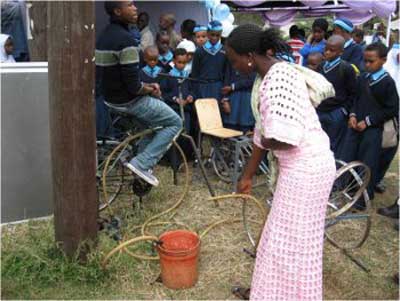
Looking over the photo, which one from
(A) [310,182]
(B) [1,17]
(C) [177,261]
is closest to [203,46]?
(B) [1,17]

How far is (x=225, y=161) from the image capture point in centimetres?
562

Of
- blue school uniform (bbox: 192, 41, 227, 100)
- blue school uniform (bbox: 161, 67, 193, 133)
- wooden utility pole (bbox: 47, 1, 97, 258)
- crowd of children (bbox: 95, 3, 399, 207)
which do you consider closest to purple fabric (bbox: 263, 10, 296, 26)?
crowd of children (bbox: 95, 3, 399, 207)

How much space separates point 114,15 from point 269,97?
78.1 inches

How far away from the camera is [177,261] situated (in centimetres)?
322

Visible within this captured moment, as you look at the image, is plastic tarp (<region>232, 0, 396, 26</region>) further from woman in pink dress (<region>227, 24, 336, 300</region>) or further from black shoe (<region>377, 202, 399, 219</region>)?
woman in pink dress (<region>227, 24, 336, 300</region>)

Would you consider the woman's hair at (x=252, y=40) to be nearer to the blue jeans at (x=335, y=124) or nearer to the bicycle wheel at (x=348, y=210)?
the bicycle wheel at (x=348, y=210)

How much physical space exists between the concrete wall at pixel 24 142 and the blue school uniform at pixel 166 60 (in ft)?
7.55

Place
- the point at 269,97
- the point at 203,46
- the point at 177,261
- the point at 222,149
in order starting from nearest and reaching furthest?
the point at 269,97
the point at 177,261
the point at 222,149
the point at 203,46

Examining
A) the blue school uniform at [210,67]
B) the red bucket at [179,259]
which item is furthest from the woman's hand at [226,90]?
the red bucket at [179,259]

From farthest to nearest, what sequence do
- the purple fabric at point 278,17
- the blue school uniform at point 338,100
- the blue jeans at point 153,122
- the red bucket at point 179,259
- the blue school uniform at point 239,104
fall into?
the purple fabric at point 278,17, the blue school uniform at point 239,104, the blue school uniform at point 338,100, the blue jeans at point 153,122, the red bucket at point 179,259

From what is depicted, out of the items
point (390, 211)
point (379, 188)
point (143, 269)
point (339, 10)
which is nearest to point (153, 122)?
point (143, 269)

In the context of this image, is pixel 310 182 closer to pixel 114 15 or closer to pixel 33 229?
pixel 114 15

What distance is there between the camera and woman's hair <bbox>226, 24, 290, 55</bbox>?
2504 millimetres

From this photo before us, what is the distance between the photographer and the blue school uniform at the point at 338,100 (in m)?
4.89
